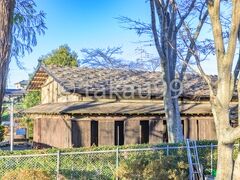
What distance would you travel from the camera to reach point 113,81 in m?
25.1

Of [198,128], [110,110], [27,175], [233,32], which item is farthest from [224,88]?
[198,128]

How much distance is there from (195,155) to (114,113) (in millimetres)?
7721

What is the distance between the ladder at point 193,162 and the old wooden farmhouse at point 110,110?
721cm

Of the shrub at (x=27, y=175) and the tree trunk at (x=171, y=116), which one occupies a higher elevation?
the tree trunk at (x=171, y=116)

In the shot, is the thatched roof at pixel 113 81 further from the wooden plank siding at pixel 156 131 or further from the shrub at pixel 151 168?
the shrub at pixel 151 168

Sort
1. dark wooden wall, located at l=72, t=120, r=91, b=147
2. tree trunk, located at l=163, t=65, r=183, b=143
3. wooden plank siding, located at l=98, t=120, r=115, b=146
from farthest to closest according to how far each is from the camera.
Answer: wooden plank siding, located at l=98, t=120, r=115, b=146 < dark wooden wall, located at l=72, t=120, r=91, b=147 < tree trunk, located at l=163, t=65, r=183, b=143

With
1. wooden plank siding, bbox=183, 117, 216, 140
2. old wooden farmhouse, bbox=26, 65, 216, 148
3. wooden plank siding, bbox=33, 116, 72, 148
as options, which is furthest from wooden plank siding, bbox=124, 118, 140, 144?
wooden plank siding, bbox=33, 116, 72, 148

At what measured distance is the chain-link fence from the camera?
1204cm

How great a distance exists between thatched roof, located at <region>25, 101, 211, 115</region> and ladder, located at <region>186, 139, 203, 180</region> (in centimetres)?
712

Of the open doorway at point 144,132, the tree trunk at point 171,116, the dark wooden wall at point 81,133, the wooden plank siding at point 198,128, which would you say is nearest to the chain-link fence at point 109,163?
the tree trunk at point 171,116

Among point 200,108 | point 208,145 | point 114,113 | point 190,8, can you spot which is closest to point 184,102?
point 200,108

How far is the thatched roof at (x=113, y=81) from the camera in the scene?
23.2m

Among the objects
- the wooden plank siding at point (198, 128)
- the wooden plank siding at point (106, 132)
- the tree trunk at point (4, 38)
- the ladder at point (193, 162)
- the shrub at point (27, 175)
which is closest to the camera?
the tree trunk at point (4, 38)

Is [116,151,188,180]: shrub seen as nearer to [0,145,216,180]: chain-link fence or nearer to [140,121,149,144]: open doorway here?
[0,145,216,180]: chain-link fence
